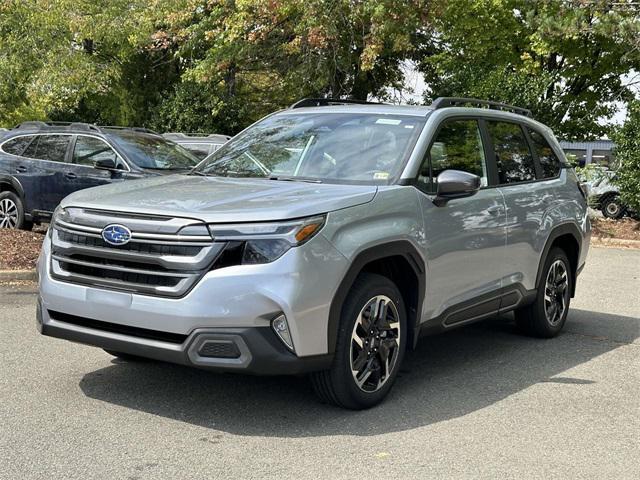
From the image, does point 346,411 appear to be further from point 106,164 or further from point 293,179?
point 106,164

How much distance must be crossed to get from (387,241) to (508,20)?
18352mm

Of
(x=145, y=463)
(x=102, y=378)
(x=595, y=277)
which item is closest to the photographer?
(x=145, y=463)

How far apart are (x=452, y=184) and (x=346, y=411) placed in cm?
157

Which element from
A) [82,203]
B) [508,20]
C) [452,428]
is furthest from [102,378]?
[508,20]

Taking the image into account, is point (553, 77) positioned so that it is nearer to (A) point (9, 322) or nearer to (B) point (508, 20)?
(B) point (508, 20)

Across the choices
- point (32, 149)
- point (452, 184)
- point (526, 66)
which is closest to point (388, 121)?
point (452, 184)

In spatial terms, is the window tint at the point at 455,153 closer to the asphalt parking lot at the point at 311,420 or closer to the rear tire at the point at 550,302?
the rear tire at the point at 550,302

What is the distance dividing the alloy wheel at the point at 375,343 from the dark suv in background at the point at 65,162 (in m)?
6.72

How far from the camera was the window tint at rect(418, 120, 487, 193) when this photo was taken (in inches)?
217

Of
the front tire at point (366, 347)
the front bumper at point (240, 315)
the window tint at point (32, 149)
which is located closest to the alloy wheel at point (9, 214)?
the window tint at point (32, 149)

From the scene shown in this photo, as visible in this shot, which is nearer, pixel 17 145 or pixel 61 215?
pixel 61 215

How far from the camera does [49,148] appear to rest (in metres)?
12.4

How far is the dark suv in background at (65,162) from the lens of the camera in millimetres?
11422

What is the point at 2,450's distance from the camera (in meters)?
4.13
